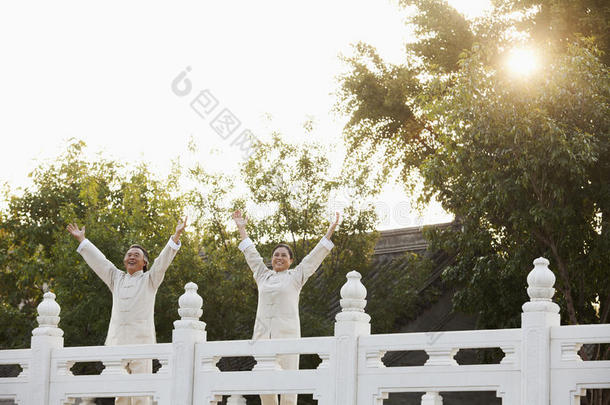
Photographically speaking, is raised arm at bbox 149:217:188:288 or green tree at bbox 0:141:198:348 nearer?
raised arm at bbox 149:217:188:288

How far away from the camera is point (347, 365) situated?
668 cm

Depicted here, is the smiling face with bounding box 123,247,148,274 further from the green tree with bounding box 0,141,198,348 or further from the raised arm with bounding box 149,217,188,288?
the green tree with bounding box 0,141,198,348

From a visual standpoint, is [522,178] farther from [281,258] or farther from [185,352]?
[185,352]

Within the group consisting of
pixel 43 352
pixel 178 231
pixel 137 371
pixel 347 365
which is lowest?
pixel 347 365

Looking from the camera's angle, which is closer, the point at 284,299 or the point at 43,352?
the point at 284,299

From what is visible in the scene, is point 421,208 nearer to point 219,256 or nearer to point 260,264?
point 219,256

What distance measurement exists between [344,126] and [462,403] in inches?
218

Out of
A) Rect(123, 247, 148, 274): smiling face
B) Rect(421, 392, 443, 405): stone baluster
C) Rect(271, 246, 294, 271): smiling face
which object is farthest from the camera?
Rect(123, 247, 148, 274): smiling face

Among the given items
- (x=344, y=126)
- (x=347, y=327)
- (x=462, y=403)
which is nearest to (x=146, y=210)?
(x=344, y=126)

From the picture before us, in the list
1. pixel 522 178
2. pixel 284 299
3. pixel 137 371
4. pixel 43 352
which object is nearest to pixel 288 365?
pixel 284 299

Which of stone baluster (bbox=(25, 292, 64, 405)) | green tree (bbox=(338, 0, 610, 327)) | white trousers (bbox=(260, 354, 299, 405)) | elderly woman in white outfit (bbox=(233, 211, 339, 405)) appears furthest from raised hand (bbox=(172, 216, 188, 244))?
green tree (bbox=(338, 0, 610, 327))

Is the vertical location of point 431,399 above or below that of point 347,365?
below

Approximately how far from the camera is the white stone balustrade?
237 inches

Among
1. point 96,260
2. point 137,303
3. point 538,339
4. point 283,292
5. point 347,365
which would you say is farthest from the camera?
point 96,260
